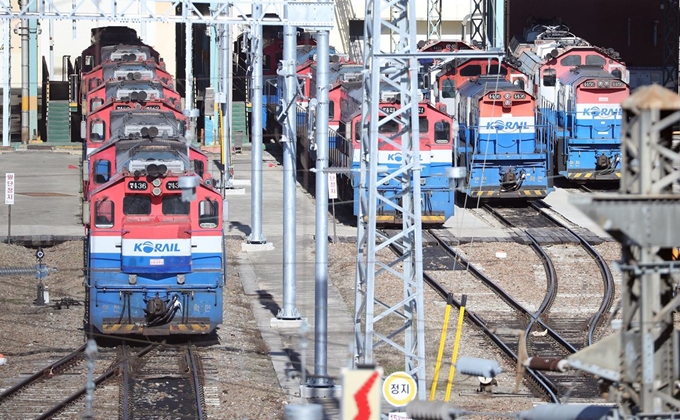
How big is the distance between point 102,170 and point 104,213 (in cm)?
323

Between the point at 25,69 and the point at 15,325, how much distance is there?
2346cm

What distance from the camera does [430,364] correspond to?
60.7 feet

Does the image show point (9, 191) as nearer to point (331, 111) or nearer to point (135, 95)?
point (135, 95)

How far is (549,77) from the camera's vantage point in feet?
124

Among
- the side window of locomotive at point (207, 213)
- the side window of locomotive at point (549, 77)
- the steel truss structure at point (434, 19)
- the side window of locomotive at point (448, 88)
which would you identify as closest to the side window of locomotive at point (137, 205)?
the side window of locomotive at point (207, 213)

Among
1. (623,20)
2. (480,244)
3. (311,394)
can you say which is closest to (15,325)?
(311,394)

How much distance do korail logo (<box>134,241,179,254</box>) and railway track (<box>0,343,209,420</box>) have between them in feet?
5.21

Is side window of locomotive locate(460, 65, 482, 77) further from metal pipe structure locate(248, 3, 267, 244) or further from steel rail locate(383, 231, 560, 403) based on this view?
metal pipe structure locate(248, 3, 267, 244)

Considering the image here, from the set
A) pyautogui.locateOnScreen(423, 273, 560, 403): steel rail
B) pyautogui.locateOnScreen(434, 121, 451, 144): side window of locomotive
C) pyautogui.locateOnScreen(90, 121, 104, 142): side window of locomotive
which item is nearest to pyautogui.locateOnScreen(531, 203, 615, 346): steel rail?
pyautogui.locateOnScreen(423, 273, 560, 403): steel rail

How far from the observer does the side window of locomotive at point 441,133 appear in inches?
1170

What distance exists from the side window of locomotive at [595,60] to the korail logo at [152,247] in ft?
73.0

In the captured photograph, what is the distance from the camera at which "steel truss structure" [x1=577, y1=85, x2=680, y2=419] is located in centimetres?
778

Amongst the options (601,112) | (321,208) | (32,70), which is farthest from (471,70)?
(321,208)

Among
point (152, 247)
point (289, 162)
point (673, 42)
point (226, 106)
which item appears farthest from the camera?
point (673, 42)
